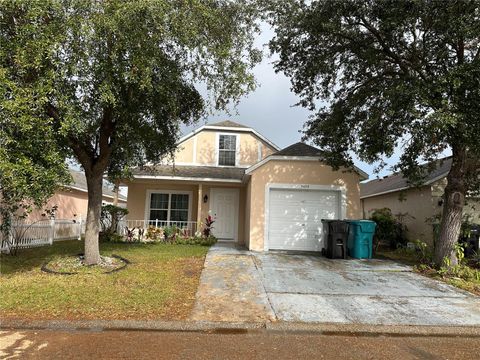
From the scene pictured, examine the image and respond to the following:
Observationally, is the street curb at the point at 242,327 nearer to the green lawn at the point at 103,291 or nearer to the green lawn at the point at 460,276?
the green lawn at the point at 103,291

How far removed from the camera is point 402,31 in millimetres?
9469

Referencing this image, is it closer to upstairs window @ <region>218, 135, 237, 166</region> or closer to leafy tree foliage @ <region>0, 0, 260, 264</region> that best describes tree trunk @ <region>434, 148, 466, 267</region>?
leafy tree foliage @ <region>0, 0, 260, 264</region>

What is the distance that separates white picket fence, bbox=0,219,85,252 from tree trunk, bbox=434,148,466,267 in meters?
12.8

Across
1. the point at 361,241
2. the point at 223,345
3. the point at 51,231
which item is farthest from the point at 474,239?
the point at 51,231

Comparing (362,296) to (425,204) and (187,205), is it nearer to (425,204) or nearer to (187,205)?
(425,204)

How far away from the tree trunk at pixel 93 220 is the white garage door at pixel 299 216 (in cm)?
609

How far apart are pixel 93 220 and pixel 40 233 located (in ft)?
19.6

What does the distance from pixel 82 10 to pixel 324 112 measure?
860 centimetres

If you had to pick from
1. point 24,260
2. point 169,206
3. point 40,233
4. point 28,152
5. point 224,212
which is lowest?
point 24,260

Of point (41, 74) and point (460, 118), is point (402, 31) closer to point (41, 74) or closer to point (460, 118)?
point (460, 118)

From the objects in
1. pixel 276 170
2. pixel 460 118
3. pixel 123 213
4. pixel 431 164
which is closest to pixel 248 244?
pixel 276 170

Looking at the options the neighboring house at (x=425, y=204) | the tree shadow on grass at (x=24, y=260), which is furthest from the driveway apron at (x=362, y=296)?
the tree shadow on grass at (x=24, y=260)

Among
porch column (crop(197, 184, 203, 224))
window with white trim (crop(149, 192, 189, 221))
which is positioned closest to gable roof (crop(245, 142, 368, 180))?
porch column (crop(197, 184, 203, 224))

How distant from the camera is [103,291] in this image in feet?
21.6
